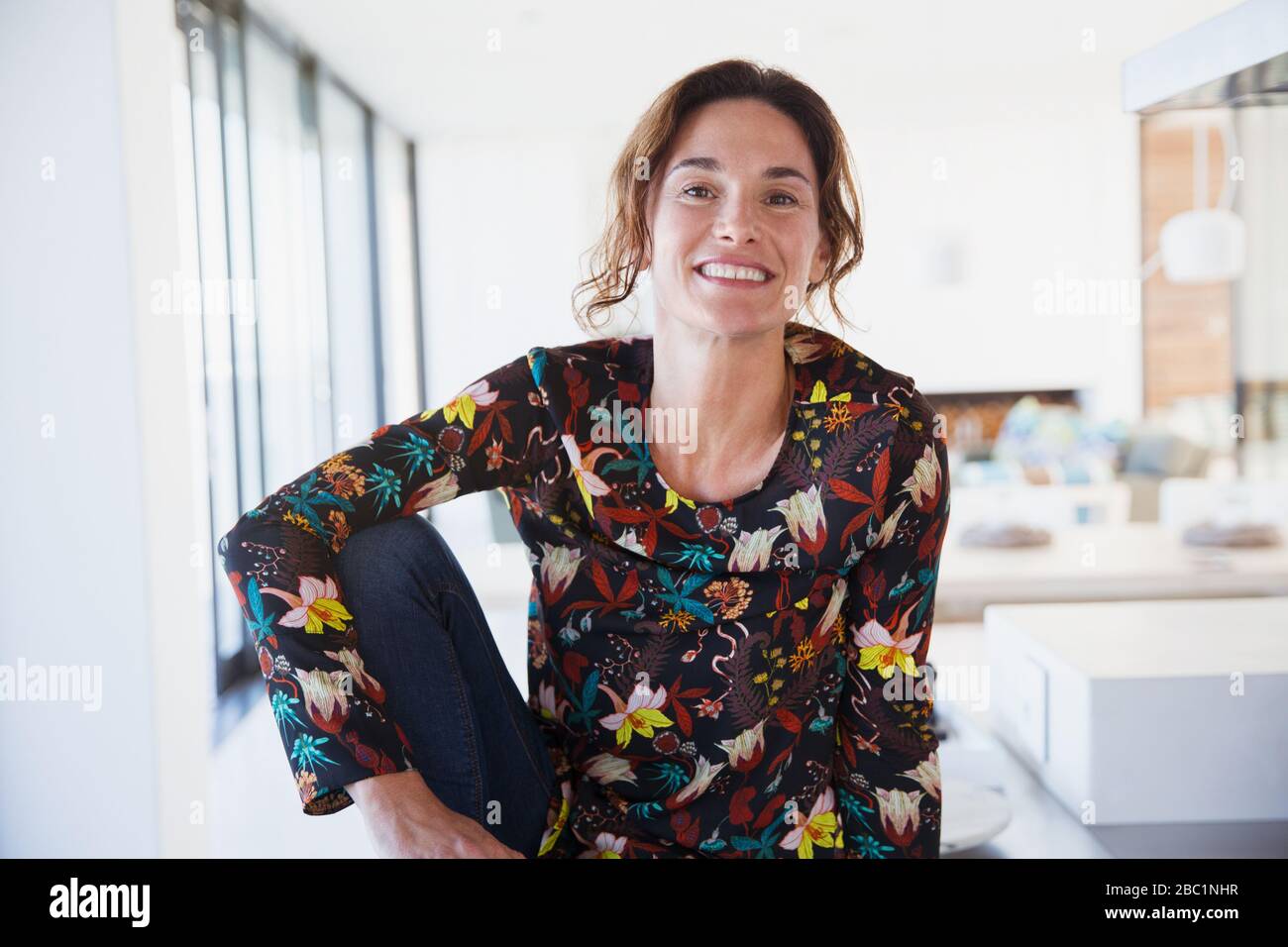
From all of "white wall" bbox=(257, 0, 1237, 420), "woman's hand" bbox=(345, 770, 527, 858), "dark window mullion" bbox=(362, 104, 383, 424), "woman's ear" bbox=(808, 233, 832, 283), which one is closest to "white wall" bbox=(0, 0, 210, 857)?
"woman's hand" bbox=(345, 770, 527, 858)

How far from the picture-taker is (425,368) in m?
6.11

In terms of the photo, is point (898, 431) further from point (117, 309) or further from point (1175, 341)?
point (1175, 341)

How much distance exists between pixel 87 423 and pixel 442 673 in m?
0.73

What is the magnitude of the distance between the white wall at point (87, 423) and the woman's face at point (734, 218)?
76 centimetres

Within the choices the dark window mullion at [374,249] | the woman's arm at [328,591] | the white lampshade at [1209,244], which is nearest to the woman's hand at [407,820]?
the woman's arm at [328,591]

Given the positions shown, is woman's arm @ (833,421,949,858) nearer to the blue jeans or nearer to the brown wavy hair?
the brown wavy hair

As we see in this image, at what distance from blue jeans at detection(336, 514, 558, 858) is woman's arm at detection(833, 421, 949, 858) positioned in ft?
1.27

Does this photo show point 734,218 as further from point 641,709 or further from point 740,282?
point 641,709

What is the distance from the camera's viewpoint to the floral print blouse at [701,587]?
1.17 m

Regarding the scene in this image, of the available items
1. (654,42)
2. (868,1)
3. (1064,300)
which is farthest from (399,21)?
(1064,300)

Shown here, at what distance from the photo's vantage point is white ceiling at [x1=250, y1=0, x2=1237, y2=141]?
12.7 ft
